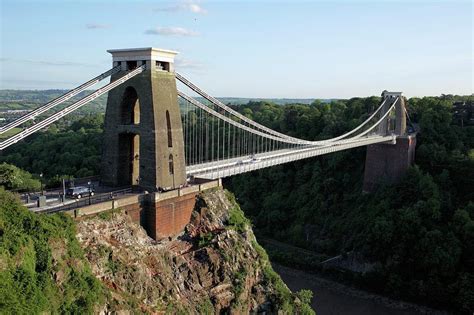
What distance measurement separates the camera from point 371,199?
39.7 meters

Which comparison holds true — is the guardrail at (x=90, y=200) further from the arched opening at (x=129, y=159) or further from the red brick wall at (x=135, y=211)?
the arched opening at (x=129, y=159)

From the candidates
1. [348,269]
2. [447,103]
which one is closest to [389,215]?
[348,269]

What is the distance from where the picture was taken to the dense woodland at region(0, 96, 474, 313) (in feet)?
104

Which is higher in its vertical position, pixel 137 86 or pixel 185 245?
pixel 137 86

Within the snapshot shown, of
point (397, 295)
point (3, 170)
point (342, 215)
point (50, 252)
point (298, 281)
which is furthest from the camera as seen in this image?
point (342, 215)

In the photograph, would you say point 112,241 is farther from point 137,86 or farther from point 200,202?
point 137,86

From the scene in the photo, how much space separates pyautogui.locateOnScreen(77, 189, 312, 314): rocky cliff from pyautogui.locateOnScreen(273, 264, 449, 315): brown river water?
10.4 metres

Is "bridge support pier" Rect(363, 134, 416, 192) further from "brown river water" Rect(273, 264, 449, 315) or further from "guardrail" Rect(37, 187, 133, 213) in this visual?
"guardrail" Rect(37, 187, 133, 213)

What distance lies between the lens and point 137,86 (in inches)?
794

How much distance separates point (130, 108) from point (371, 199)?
24.7 m

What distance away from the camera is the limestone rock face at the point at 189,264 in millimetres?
16219

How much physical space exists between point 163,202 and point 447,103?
3453 cm

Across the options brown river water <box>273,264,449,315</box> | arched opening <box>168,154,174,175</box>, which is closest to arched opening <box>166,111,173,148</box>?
arched opening <box>168,154,174,175</box>

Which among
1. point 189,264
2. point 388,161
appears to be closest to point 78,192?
point 189,264
